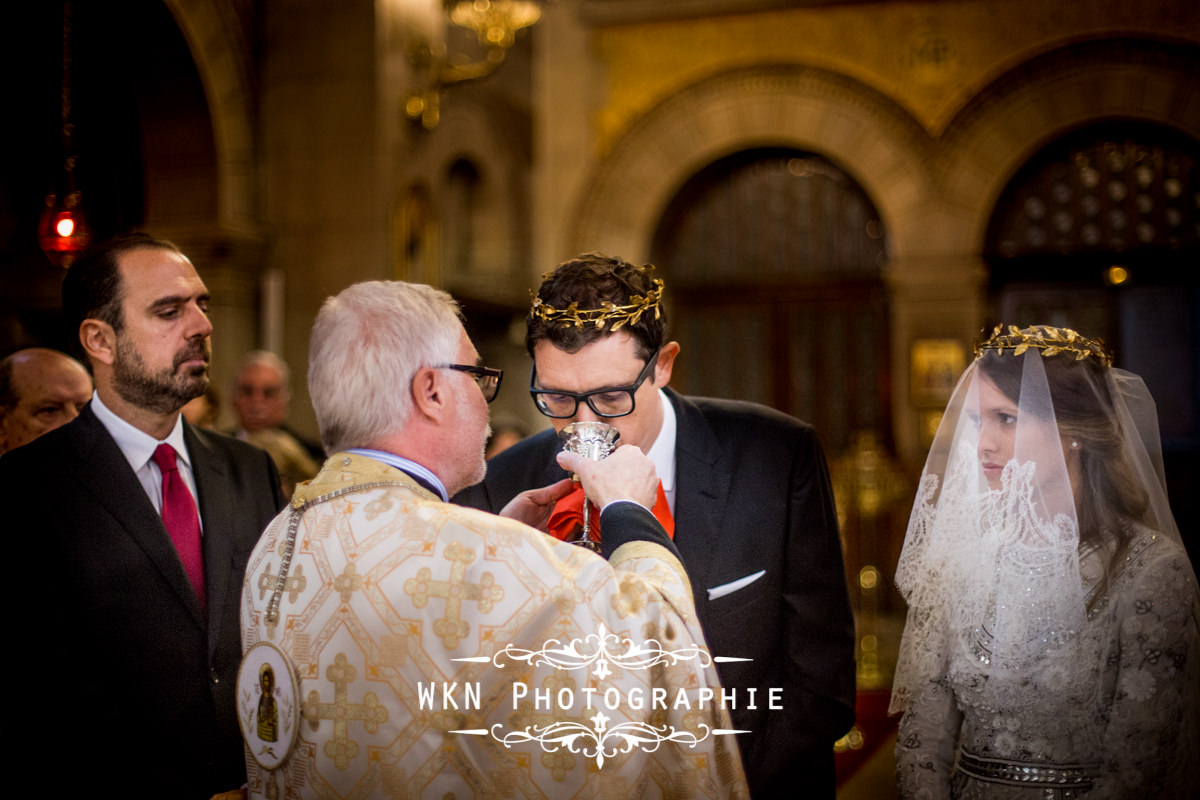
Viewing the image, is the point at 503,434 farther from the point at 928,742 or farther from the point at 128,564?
the point at 928,742

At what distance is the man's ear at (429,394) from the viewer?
1.65 m

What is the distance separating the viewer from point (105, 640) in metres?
2.04

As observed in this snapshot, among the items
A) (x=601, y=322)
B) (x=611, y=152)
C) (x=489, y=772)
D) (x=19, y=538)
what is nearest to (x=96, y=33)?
(x=611, y=152)

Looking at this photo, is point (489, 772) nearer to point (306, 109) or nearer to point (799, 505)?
point (799, 505)

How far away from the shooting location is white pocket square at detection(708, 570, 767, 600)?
6.75ft

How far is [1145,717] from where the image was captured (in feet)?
5.87

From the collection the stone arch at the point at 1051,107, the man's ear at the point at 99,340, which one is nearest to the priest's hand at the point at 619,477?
the man's ear at the point at 99,340

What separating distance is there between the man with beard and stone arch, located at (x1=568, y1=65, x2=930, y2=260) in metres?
5.58

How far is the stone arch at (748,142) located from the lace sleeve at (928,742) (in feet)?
18.6

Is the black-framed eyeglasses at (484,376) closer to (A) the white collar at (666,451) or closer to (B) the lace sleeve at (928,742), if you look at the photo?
(A) the white collar at (666,451)

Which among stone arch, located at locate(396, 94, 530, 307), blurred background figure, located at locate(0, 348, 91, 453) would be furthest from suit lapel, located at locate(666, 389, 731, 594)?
stone arch, located at locate(396, 94, 530, 307)

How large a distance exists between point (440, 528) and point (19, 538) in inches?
Answer: 41.5

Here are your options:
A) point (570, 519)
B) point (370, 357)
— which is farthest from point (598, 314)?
point (370, 357)

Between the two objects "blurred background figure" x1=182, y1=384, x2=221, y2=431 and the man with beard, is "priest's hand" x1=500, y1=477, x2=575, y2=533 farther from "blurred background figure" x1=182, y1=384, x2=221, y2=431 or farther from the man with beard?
"blurred background figure" x1=182, y1=384, x2=221, y2=431
